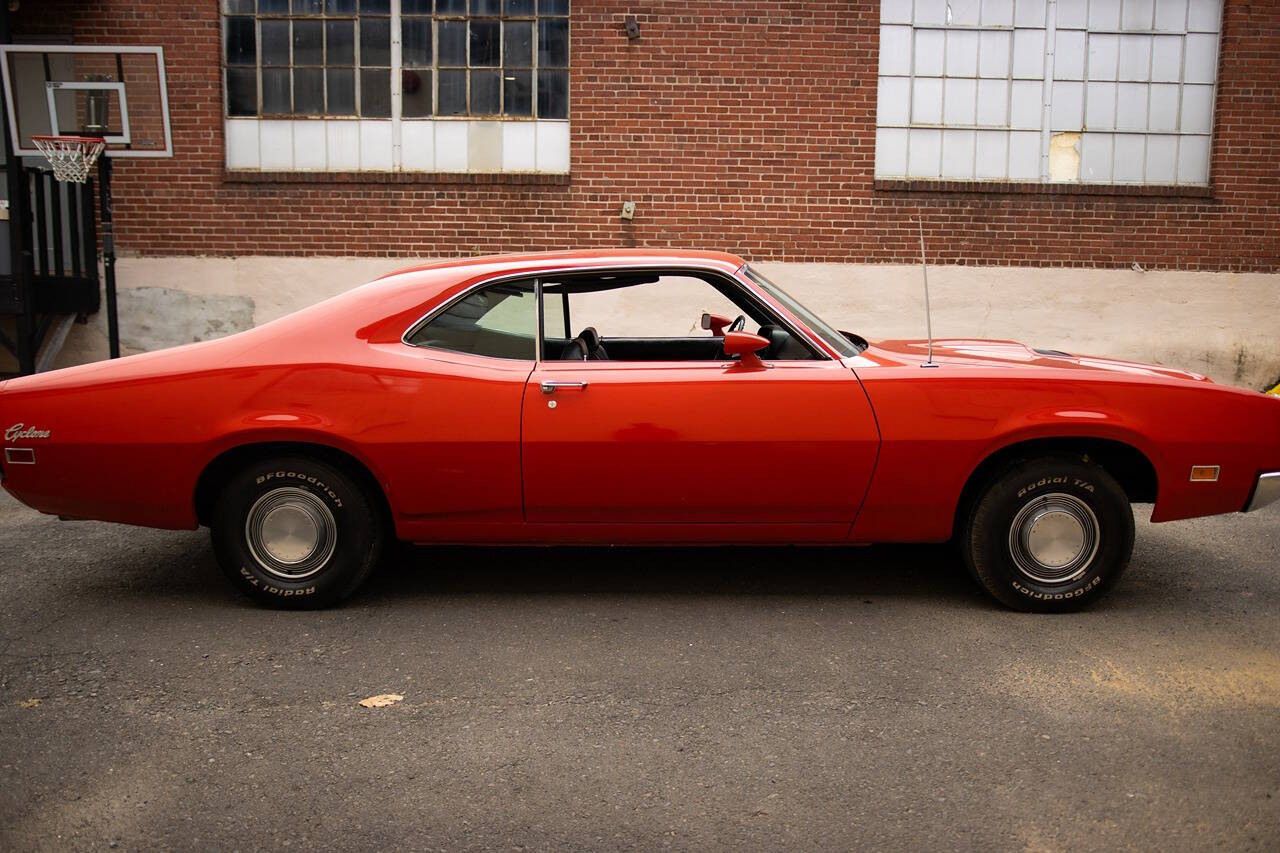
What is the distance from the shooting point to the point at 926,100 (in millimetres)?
11570

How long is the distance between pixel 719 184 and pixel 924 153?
6.77ft

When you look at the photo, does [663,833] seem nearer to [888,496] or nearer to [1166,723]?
[1166,723]

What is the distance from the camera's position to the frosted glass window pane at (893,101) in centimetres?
1153

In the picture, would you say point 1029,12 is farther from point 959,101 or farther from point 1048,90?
point 959,101

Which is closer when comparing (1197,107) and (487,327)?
(487,327)

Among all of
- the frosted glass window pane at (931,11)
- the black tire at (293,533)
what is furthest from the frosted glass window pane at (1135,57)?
the black tire at (293,533)

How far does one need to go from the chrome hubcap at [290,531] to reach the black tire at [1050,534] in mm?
2693

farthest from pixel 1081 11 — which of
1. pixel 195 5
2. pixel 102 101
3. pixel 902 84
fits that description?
pixel 102 101

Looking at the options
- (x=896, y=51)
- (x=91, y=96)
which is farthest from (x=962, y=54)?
(x=91, y=96)

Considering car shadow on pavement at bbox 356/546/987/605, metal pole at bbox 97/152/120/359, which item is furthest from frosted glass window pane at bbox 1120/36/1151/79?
metal pole at bbox 97/152/120/359

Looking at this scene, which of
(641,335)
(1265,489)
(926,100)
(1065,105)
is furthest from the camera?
(1065,105)

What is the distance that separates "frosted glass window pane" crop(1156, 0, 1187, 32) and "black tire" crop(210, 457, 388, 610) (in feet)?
33.1

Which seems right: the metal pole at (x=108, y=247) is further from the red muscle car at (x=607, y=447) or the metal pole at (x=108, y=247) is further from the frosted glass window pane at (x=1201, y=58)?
the frosted glass window pane at (x=1201, y=58)

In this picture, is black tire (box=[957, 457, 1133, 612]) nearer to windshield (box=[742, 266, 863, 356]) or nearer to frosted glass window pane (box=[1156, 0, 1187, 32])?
windshield (box=[742, 266, 863, 356])
